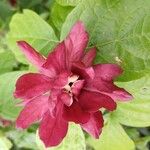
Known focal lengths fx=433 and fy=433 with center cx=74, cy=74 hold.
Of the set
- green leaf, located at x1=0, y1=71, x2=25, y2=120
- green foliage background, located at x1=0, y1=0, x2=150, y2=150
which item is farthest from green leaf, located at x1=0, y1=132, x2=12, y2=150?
green leaf, located at x1=0, y1=71, x2=25, y2=120

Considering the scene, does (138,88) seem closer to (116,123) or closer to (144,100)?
(144,100)

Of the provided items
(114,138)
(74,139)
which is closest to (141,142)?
(114,138)

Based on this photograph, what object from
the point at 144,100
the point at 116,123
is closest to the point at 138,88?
the point at 144,100

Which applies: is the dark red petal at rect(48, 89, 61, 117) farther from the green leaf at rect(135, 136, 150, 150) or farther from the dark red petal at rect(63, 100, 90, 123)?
the green leaf at rect(135, 136, 150, 150)

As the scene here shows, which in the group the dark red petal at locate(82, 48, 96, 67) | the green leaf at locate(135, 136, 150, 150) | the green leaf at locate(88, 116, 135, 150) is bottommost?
the green leaf at locate(135, 136, 150, 150)

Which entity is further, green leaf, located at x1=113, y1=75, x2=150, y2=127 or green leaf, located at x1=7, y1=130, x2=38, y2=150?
green leaf, located at x1=7, y1=130, x2=38, y2=150

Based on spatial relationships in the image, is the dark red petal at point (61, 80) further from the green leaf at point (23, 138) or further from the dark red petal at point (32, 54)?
the green leaf at point (23, 138)

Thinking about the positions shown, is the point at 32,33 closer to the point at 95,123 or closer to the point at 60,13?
the point at 60,13
